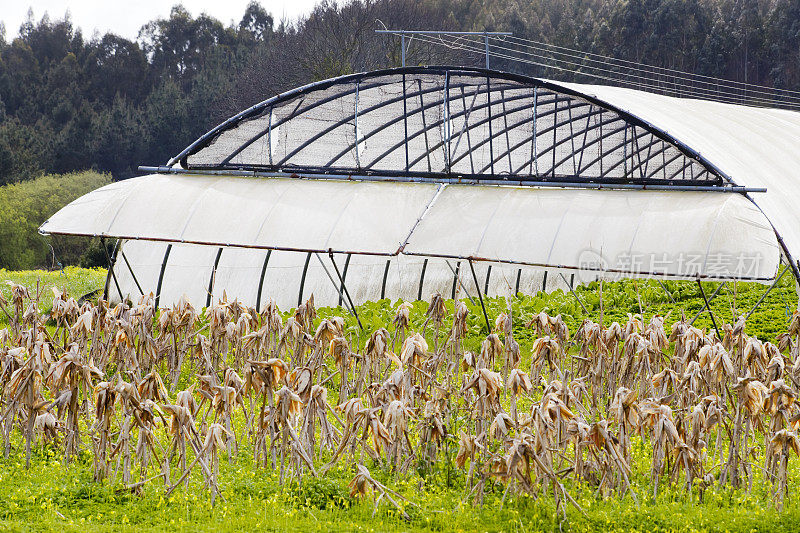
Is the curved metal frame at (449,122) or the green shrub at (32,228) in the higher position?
the curved metal frame at (449,122)

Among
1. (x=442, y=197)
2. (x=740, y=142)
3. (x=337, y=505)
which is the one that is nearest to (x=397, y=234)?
(x=442, y=197)

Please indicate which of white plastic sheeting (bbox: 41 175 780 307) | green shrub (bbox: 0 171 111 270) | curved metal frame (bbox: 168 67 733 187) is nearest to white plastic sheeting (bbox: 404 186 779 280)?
white plastic sheeting (bbox: 41 175 780 307)

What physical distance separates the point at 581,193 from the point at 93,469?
364 inches

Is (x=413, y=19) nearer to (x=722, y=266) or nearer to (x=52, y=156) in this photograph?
(x=52, y=156)

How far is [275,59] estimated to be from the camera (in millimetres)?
50375

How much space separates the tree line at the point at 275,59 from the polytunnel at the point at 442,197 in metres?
23.9

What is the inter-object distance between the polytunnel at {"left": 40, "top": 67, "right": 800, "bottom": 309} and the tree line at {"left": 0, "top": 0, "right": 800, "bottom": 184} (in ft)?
78.3

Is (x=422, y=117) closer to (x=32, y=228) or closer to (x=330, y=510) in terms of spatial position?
(x=330, y=510)

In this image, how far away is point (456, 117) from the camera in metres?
17.7

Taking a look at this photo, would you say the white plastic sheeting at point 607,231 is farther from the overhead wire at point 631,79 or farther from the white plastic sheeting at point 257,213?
the overhead wire at point 631,79

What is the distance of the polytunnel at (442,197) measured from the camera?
13.1m

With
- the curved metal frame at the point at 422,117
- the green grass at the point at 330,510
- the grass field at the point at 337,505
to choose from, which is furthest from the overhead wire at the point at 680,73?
the green grass at the point at 330,510

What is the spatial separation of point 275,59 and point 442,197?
3736 cm

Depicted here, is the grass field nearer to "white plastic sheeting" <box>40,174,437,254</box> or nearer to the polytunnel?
the polytunnel
